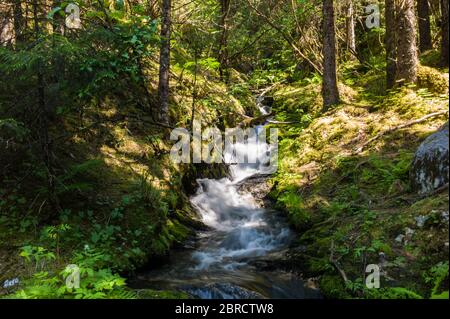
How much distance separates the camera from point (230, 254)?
7.63m

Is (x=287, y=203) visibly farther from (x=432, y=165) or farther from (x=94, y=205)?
(x=94, y=205)

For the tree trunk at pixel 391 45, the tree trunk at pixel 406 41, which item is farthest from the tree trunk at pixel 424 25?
the tree trunk at pixel 406 41

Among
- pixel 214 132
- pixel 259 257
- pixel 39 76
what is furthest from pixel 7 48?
pixel 214 132

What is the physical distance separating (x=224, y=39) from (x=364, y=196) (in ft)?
34.7

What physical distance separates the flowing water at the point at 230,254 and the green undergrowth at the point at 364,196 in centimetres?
47

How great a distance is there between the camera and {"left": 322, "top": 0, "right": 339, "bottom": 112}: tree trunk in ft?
36.7

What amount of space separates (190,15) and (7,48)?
9500mm

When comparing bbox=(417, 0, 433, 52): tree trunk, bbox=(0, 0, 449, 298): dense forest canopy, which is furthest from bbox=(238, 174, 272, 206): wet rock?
bbox=(417, 0, 433, 52): tree trunk

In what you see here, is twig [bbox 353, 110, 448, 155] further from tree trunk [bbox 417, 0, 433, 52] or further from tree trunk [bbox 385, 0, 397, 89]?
tree trunk [bbox 417, 0, 433, 52]

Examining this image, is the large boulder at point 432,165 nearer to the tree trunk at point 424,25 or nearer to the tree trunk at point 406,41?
the tree trunk at point 406,41

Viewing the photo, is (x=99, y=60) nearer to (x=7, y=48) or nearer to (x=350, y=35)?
(x=7, y=48)

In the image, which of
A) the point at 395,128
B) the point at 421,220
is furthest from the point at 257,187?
the point at 421,220

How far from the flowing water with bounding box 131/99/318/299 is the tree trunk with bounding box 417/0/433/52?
7.46 metres

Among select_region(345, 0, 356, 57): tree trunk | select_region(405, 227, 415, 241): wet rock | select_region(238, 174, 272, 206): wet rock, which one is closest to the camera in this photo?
select_region(405, 227, 415, 241): wet rock
